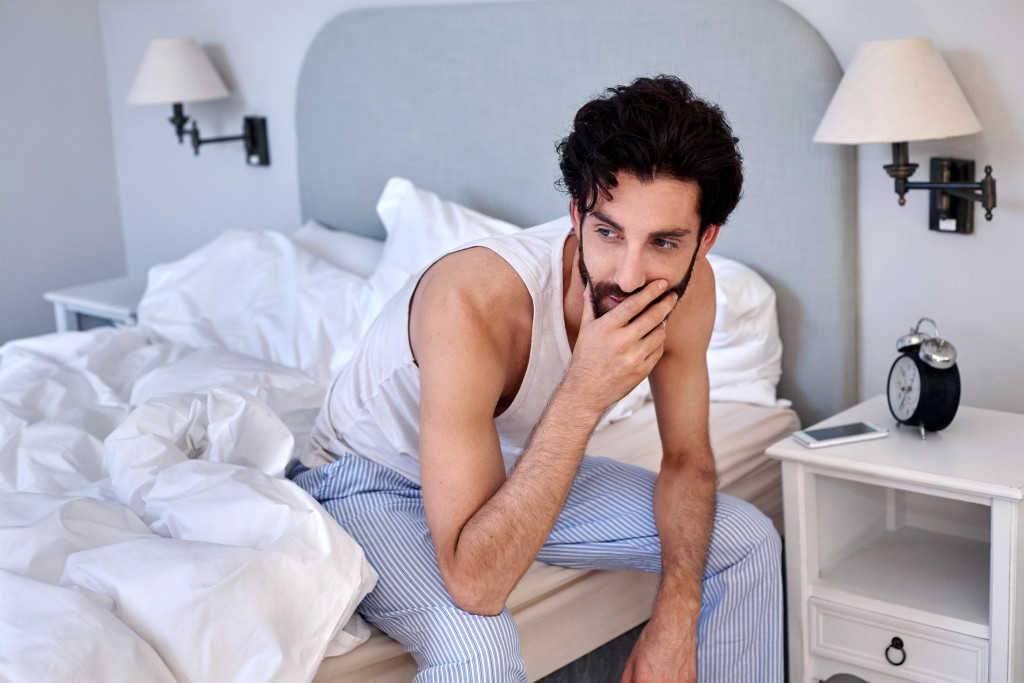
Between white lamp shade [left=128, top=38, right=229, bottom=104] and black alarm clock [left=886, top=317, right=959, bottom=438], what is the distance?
2.14 meters

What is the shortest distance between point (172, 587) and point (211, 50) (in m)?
2.41

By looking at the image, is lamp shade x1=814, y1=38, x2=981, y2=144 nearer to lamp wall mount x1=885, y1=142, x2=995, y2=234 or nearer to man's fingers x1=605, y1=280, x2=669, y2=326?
lamp wall mount x1=885, y1=142, x2=995, y2=234

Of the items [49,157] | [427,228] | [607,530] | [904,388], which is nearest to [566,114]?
[427,228]

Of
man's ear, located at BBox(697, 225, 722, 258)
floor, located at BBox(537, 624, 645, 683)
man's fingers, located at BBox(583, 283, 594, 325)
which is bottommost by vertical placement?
floor, located at BBox(537, 624, 645, 683)

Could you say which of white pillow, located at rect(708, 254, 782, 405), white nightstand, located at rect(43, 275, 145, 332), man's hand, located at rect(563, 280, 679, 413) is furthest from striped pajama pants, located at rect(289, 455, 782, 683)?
white nightstand, located at rect(43, 275, 145, 332)

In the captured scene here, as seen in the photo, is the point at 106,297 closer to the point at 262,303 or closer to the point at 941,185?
the point at 262,303

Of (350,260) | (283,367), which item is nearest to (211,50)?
(350,260)

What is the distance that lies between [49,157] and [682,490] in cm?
288

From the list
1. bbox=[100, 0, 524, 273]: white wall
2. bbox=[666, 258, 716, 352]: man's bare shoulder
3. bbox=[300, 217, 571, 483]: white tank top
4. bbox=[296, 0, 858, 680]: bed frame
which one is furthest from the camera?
bbox=[100, 0, 524, 273]: white wall

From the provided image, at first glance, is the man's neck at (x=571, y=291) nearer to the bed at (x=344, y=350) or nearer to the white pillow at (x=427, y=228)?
the bed at (x=344, y=350)

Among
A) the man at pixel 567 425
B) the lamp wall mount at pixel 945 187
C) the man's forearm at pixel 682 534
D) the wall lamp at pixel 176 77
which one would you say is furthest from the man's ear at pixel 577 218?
the wall lamp at pixel 176 77

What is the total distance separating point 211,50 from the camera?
3004mm

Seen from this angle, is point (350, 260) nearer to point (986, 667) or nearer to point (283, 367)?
point (283, 367)

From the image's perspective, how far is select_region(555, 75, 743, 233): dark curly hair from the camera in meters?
1.15
